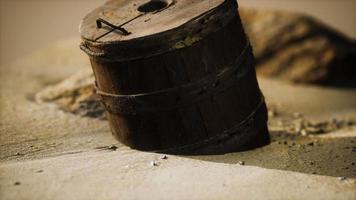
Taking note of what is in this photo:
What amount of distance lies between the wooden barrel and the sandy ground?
0.65 feet

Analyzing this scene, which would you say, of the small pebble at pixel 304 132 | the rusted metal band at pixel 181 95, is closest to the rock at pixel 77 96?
the rusted metal band at pixel 181 95

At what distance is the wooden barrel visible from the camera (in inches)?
144

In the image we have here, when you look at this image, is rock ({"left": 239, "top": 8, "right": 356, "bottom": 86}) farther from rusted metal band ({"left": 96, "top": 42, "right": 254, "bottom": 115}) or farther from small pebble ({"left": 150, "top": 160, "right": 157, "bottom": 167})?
small pebble ({"left": 150, "top": 160, "right": 157, "bottom": 167})

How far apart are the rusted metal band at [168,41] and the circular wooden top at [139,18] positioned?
0.03m

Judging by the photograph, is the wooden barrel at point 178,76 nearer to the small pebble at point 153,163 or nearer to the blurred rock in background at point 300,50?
the small pebble at point 153,163

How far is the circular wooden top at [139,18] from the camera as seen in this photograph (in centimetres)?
369

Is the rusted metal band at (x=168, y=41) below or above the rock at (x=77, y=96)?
above

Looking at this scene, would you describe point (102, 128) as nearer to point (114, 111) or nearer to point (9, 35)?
point (114, 111)

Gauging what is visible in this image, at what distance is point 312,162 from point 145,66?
163 centimetres

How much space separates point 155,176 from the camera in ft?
11.8

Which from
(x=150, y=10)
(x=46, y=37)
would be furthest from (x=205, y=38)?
(x=46, y=37)

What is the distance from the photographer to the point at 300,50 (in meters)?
7.23

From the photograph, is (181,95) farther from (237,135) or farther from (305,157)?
(305,157)

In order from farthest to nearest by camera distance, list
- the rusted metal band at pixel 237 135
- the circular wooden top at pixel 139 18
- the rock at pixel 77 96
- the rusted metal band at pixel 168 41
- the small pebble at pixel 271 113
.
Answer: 1. the small pebble at pixel 271 113
2. the rock at pixel 77 96
3. the rusted metal band at pixel 237 135
4. the circular wooden top at pixel 139 18
5. the rusted metal band at pixel 168 41
